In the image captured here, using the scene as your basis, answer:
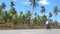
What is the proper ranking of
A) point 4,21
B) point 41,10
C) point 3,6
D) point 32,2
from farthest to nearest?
point 41,10, point 3,6, point 32,2, point 4,21

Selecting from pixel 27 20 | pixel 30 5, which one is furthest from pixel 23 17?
pixel 30 5

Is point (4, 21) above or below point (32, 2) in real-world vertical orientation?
below

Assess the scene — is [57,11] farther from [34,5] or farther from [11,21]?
[11,21]

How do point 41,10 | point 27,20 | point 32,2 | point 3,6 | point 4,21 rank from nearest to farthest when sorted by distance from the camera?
1. point 4,21
2. point 27,20
3. point 32,2
4. point 3,6
5. point 41,10

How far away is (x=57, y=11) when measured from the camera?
9819 cm

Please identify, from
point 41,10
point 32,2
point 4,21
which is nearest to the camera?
point 4,21

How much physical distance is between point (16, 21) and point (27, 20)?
1100 centimetres

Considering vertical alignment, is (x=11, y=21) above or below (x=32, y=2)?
below

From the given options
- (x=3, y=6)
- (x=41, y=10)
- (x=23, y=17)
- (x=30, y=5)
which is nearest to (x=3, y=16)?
(x=23, y=17)

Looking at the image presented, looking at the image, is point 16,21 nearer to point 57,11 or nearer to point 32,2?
point 32,2

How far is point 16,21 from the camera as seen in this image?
57438mm

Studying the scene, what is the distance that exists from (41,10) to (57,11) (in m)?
8.07

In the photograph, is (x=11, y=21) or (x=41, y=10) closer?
(x=11, y=21)

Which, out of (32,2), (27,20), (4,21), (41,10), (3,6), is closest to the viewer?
(4,21)
